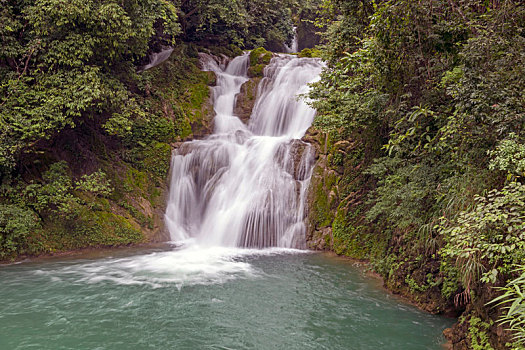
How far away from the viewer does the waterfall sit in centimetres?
1175

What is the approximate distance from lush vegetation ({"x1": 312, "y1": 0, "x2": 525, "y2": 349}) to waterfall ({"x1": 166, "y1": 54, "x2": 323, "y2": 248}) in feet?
12.0

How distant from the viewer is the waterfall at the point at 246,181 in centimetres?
1175

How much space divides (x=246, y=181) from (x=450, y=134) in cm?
864

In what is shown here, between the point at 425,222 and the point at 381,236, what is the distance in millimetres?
3289

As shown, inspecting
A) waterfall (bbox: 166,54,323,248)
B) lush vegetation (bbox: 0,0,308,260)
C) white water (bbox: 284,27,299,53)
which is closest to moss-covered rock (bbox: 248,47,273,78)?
waterfall (bbox: 166,54,323,248)

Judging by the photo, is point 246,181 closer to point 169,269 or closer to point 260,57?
point 169,269

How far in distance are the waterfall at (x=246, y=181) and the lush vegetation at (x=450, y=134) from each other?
3.66m

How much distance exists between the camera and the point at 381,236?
376 inches

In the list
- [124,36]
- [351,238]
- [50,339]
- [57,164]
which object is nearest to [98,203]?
[57,164]

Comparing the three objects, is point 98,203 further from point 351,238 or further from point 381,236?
point 381,236

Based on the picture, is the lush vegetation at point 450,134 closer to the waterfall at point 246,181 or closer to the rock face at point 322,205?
the rock face at point 322,205

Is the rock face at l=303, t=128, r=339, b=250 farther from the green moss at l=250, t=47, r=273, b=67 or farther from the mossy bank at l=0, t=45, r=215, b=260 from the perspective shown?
the green moss at l=250, t=47, r=273, b=67

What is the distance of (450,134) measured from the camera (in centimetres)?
495

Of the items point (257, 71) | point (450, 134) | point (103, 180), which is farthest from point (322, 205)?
point (257, 71)
